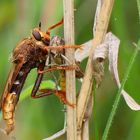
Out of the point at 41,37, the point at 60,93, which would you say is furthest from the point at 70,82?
the point at 41,37

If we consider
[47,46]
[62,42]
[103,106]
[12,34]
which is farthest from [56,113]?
[62,42]

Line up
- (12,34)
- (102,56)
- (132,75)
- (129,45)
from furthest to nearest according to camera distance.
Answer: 1. (12,34)
2. (129,45)
3. (132,75)
4. (102,56)

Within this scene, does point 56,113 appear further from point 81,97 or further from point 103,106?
point 81,97

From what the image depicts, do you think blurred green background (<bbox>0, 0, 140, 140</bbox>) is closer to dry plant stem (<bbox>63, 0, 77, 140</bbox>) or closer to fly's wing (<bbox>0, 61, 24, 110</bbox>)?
fly's wing (<bbox>0, 61, 24, 110</bbox>)

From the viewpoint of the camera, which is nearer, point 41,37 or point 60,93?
point 60,93

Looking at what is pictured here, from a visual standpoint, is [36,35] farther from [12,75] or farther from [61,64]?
[61,64]

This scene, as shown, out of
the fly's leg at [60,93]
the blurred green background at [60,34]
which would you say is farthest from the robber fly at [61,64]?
the blurred green background at [60,34]
